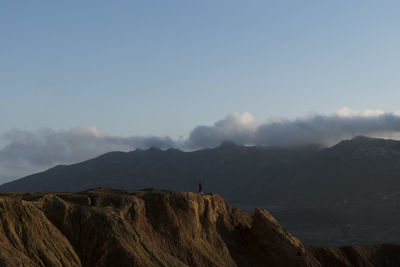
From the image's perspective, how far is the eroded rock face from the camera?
3944 cm

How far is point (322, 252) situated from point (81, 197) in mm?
32753

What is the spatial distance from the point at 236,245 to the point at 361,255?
73.1ft

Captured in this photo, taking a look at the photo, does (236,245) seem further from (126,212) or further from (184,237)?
(126,212)

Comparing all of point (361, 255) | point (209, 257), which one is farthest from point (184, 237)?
point (361, 255)

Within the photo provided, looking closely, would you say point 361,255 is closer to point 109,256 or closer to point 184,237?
point 184,237

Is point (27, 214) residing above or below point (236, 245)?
above

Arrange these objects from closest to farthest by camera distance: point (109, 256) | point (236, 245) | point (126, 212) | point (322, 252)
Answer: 1. point (109, 256)
2. point (126, 212)
3. point (236, 245)
4. point (322, 252)

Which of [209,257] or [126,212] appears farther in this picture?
[209,257]

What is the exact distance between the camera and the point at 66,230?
4344 cm

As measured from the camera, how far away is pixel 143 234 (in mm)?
47875

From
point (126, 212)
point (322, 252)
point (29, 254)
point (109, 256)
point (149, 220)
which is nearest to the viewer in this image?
point (29, 254)

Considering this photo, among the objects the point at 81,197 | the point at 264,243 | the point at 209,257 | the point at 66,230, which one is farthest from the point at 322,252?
the point at 66,230

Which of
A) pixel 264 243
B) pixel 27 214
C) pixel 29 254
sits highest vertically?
pixel 27 214

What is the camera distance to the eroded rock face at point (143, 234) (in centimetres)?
3944
